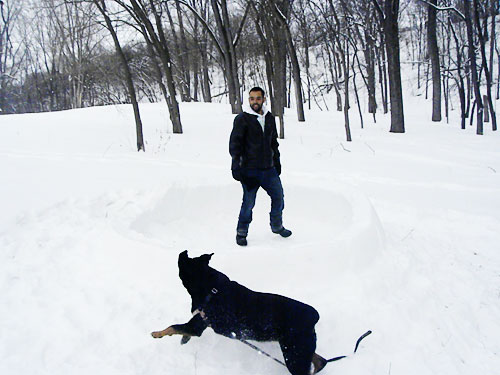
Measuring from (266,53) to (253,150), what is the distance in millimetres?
16311

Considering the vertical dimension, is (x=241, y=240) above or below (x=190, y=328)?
above

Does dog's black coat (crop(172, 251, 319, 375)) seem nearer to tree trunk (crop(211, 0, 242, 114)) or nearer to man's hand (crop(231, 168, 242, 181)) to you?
man's hand (crop(231, 168, 242, 181))

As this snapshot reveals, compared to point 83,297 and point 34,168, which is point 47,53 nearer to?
point 34,168

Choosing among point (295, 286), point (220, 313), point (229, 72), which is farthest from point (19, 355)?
point (229, 72)

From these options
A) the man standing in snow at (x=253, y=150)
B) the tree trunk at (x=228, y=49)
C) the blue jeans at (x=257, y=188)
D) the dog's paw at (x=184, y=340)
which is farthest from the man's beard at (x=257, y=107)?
the tree trunk at (x=228, y=49)

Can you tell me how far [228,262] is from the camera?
11.9ft

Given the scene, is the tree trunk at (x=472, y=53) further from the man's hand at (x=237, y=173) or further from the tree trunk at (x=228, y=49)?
the man's hand at (x=237, y=173)

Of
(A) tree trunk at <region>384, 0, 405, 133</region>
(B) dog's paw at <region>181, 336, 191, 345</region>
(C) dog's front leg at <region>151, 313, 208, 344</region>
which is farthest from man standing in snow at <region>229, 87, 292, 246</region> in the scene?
(A) tree trunk at <region>384, 0, 405, 133</region>

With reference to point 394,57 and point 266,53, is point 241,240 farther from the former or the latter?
point 266,53

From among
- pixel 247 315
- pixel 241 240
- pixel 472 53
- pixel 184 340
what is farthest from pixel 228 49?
pixel 247 315

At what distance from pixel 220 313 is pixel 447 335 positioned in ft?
6.61

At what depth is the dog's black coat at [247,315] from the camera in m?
2.44

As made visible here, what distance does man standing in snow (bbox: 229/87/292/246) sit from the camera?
391 centimetres

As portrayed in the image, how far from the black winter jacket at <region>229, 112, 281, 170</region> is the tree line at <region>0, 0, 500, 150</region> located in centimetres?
575
